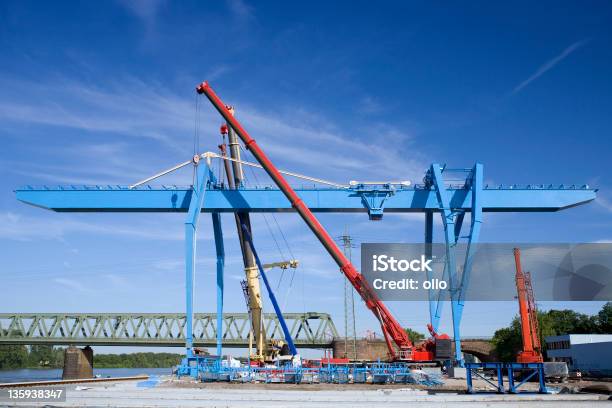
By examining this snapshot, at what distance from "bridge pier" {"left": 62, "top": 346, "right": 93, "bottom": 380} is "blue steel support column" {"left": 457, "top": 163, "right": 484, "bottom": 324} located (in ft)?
84.9

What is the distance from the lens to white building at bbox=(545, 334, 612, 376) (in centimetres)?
3788

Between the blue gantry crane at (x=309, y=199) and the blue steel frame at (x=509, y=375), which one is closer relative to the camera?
the blue steel frame at (x=509, y=375)

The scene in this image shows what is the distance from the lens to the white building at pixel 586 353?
3788 centimetres

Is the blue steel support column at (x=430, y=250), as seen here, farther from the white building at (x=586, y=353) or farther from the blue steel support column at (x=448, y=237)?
the white building at (x=586, y=353)

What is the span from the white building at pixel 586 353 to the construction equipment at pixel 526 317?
30.1ft

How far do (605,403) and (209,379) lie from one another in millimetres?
18431

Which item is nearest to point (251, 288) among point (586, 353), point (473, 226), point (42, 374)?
point (473, 226)

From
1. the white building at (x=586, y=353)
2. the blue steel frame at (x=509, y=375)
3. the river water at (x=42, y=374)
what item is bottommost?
the river water at (x=42, y=374)

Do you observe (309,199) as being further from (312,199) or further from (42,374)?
(42,374)

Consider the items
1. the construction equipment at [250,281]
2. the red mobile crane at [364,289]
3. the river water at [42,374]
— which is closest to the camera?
the red mobile crane at [364,289]

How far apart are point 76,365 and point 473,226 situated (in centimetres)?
2790

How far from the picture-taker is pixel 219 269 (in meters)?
32.3

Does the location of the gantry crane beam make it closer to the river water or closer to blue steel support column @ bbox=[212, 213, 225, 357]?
blue steel support column @ bbox=[212, 213, 225, 357]

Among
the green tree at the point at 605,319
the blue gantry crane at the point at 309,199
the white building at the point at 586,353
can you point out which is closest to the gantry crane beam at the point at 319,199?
the blue gantry crane at the point at 309,199
